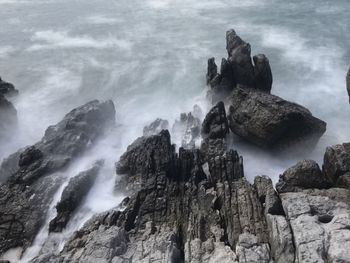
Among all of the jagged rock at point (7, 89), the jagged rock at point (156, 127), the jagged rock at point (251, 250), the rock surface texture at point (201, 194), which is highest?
the jagged rock at point (7, 89)

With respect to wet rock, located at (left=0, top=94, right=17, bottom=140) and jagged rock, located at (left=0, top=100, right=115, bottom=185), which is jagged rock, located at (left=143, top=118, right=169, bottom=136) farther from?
wet rock, located at (left=0, top=94, right=17, bottom=140)

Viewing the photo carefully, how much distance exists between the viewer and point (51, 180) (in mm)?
33219

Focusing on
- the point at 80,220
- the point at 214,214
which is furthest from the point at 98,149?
the point at 214,214

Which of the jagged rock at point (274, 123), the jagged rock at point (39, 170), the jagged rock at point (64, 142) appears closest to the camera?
the jagged rock at point (39, 170)

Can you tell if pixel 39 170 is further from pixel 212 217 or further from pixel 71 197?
pixel 212 217

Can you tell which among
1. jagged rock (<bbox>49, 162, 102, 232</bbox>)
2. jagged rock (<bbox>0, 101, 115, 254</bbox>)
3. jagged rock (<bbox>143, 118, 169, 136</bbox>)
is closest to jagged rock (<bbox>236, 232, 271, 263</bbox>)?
jagged rock (<bbox>49, 162, 102, 232</bbox>)

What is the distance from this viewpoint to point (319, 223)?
77.9 feet

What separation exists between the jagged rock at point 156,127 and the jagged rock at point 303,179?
14595 millimetres

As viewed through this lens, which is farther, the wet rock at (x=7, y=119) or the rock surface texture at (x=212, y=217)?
the wet rock at (x=7, y=119)

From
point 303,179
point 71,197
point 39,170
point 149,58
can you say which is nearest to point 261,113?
point 303,179

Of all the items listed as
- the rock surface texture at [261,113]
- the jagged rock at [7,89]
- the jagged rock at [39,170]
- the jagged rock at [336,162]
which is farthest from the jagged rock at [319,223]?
the jagged rock at [7,89]

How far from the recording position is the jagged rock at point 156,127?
1594 inches

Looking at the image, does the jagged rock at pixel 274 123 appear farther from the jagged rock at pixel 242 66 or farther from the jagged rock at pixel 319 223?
the jagged rock at pixel 319 223

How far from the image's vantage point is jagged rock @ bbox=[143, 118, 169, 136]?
133 feet
